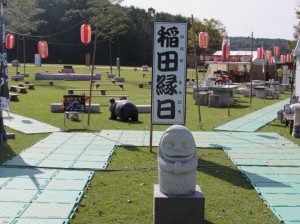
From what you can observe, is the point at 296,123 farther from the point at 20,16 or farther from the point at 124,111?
the point at 20,16

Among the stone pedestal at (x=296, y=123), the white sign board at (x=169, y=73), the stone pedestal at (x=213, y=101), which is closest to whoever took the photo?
the white sign board at (x=169, y=73)

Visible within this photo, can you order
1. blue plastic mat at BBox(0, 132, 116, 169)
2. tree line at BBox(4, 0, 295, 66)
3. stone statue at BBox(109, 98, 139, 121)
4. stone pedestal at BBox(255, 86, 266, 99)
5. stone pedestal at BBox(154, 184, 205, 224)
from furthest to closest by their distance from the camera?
tree line at BBox(4, 0, 295, 66)
stone pedestal at BBox(255, 86, 266, 99)
stone statue at BBox(109, 98, 139, 121)
blue plastic mat at BBox(0, 132, 116, 169)
stone pedestal at BBox(154, 184, 205, 224)

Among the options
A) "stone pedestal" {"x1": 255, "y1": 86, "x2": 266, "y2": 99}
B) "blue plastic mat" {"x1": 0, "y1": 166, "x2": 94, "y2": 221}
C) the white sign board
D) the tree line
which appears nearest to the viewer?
"blue plastic mat" {"x1": 0, "y1": 166, "x2": 94, "y2": 221}

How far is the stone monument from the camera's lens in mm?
5070

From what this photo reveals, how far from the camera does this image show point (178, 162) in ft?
17.0

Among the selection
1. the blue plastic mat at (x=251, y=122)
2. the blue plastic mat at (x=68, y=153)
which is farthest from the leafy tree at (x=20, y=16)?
the blue plastic mat at (x=68, y=153)

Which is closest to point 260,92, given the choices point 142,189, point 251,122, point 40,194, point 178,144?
point 251,122

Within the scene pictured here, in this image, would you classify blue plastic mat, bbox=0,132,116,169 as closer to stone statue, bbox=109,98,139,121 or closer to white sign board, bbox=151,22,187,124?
white sign board, bbox=151,22,187,124

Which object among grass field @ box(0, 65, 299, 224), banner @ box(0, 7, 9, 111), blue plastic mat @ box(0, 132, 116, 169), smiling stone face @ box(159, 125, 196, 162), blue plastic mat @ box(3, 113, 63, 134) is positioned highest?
banner @ box(0, 7, 9, 111)

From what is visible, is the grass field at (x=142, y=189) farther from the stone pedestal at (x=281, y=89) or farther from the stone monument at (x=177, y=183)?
the stone pedestal at (x=281, y=89)

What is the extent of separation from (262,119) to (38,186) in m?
10.0

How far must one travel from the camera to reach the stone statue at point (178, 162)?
514cm

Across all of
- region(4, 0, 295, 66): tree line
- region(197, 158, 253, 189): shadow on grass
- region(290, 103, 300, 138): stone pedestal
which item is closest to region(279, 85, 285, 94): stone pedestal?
region(290, 103, 300, 138): stone pedestal

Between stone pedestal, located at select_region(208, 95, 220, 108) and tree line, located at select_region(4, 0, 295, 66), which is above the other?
tree line, located at select_region(4, 0, 295, 66)
